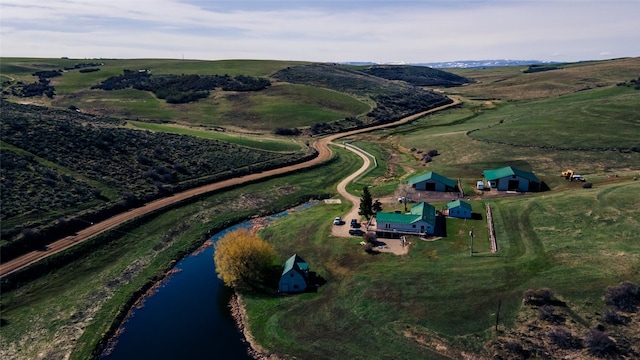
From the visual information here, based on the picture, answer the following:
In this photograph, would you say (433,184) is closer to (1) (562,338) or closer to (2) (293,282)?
(2) (293,282)

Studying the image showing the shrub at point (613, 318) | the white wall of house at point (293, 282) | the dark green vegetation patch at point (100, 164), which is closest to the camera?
the shrub at point (613, 318)

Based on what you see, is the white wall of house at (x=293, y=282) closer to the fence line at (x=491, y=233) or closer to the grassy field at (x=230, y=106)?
the fence line at (x=491, y=233)

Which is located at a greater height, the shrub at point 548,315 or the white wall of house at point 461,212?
the white wall of house at point 461,212

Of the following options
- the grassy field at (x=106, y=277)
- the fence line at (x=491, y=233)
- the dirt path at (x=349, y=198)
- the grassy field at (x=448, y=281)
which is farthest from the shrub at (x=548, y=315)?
the grassy field at (x=106, y=277)

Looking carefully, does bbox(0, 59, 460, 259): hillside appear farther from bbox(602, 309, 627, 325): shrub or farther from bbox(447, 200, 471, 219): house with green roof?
bbox(602, 309, 627, 325): shrub

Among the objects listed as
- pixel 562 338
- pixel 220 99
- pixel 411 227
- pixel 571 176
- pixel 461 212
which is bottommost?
pixel 562 338

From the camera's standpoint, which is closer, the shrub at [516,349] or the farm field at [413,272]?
the shrub at [516,349]

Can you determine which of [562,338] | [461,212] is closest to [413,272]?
[562,338]

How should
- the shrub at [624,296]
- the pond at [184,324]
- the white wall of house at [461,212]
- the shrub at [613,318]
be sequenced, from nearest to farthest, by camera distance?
the shrub at [613,318] < the pond at [184,324] < the shrub at [624,296] < the white wall of house at [461,212]
